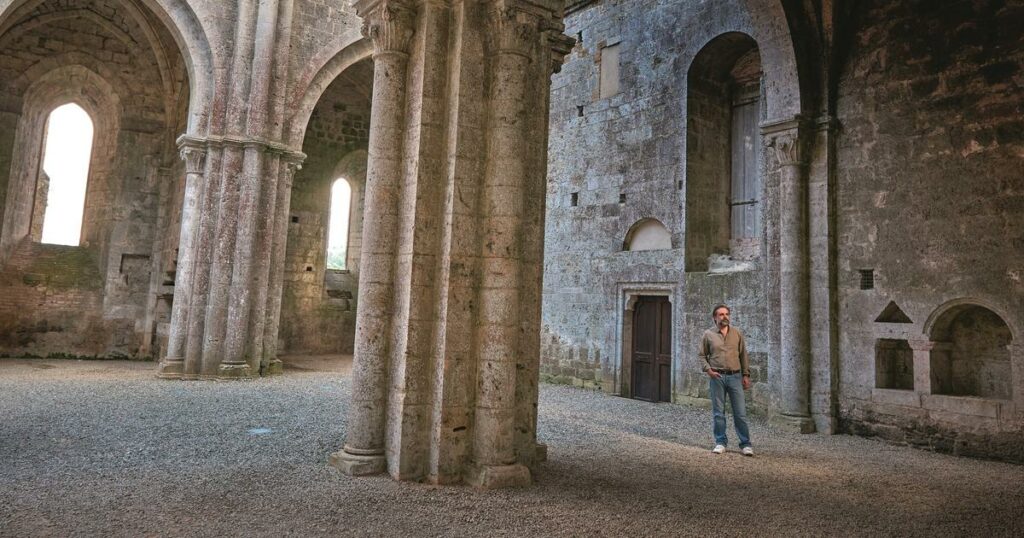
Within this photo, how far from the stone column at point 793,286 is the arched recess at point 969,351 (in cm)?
141

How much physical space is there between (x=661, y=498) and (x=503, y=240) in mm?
2278

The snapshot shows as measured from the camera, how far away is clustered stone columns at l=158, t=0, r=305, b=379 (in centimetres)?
1076

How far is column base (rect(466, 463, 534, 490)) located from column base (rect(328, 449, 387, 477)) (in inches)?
27.7

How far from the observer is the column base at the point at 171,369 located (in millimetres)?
10586

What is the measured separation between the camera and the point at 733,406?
21.5 ft

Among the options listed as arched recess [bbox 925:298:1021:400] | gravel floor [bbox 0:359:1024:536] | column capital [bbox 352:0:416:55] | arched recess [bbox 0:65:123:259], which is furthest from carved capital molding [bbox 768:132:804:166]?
arched recess [bbox 0:65:123:259]

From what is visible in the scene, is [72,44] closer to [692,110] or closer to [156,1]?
[156,1]

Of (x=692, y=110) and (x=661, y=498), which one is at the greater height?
(x=692, y=110)

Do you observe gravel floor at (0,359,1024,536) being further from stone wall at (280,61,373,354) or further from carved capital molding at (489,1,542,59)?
stone wall at (280,61,373,354)

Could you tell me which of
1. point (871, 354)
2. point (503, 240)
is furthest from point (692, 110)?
point (503, 240)

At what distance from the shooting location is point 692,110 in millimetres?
10586

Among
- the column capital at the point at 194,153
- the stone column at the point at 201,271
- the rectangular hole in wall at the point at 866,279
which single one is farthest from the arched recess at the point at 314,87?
the rectangular hole in wall at the point at 866,279

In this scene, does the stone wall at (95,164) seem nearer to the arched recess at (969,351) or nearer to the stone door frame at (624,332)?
the stone door frame at (624,332)

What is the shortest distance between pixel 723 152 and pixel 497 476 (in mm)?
8235
